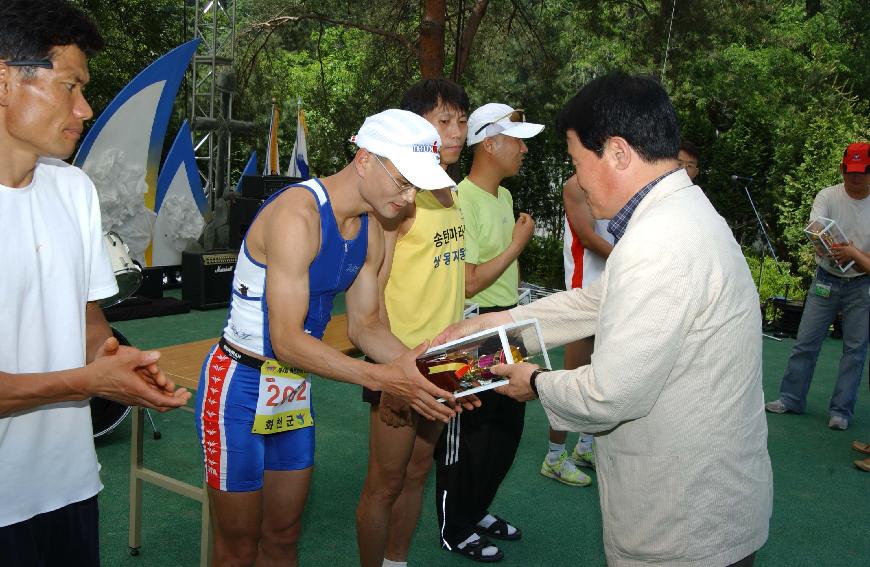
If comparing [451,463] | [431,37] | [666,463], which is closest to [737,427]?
[666,463]

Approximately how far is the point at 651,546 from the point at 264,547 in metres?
1.31

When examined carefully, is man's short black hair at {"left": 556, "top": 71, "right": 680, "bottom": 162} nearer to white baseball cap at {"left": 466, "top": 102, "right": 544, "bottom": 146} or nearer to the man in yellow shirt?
the man in yellow shirt

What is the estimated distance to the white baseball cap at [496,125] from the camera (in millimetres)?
3824

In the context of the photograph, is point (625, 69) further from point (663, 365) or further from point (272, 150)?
point (663, 365)

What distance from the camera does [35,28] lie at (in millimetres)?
1739

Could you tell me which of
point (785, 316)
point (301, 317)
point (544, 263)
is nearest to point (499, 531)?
point (301, 317)

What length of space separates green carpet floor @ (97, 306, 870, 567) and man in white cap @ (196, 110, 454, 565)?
1157 mm

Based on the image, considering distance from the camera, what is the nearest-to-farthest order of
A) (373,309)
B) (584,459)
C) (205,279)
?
(373,309), (584,459), (205,279)

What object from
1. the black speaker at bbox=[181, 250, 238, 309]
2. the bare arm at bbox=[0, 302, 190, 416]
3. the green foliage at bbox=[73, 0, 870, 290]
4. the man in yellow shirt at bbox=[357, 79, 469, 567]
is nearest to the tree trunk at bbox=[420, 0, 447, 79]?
the green foliage at bbox=[73, 0, 870, 290]

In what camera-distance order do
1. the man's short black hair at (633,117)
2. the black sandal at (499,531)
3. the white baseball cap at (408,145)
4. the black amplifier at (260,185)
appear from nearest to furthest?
the man's short black hair at (633,117), the white baseball cap at (408,145), the black sandal at (499,531), the black amplifier at (260,185)

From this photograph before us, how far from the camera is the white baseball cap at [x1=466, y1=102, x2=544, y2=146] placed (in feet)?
12.5

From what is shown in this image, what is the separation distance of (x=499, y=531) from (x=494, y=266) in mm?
1336

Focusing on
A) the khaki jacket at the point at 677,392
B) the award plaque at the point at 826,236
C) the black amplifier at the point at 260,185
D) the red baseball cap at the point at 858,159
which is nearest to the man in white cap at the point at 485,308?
the khaki jacket at the point at 677,392

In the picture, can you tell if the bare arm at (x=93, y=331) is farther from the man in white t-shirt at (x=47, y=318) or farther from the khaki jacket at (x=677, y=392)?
the khaki jacket at (x=677, y=392)
